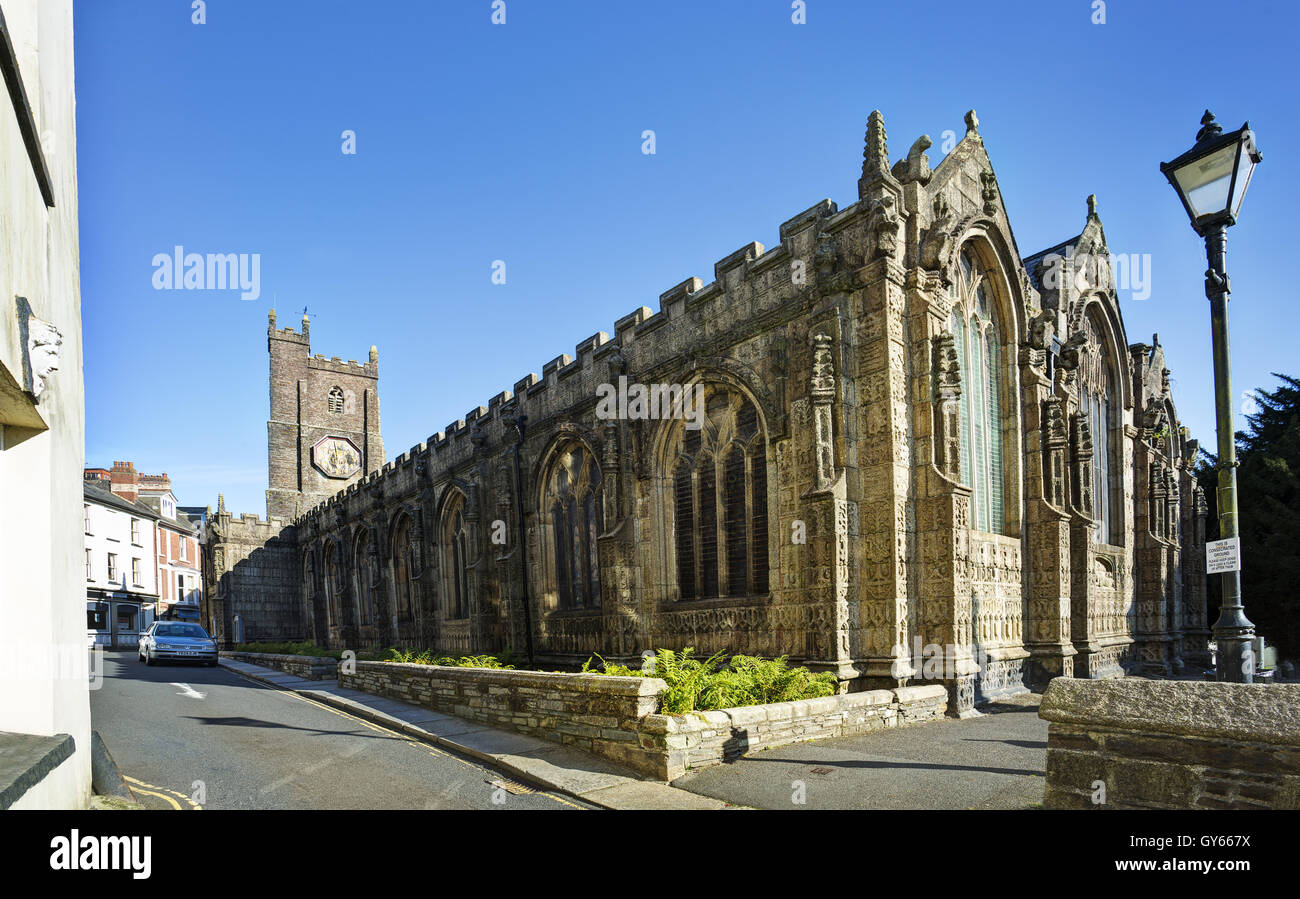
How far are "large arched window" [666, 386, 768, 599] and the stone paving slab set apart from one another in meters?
5.53

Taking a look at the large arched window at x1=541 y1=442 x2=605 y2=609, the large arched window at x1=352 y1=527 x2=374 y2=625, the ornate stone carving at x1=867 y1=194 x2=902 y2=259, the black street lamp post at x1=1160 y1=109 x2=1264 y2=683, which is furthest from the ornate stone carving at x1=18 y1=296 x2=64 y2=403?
the large arched window at x1=352 y1=527 x2=374 y2=625

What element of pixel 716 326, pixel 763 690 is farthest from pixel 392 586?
pixel 763 690

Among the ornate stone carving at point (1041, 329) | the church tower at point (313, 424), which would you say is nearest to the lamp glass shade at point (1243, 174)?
the ornate stone carving at point (1041, 329)

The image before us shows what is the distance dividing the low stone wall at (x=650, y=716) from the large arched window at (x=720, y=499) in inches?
161

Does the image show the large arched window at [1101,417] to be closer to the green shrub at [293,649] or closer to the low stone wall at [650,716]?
the low stone wall at [650,716]

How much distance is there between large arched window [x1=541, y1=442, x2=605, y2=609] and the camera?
20.3 m

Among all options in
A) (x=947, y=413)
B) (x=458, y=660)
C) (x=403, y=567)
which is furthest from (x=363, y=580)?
(x=947, y=413)

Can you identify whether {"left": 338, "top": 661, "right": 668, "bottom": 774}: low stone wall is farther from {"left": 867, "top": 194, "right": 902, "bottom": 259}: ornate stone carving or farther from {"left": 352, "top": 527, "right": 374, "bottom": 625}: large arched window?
{"left": 352, "top": 527, "right": 374, "bottom": 625}: large arched window

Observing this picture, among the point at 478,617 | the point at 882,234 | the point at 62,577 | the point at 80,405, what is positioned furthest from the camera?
the point at 478,617

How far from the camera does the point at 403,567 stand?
103 feet

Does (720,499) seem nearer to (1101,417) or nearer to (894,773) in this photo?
(894,773)

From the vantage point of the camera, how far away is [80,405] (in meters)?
5.51
